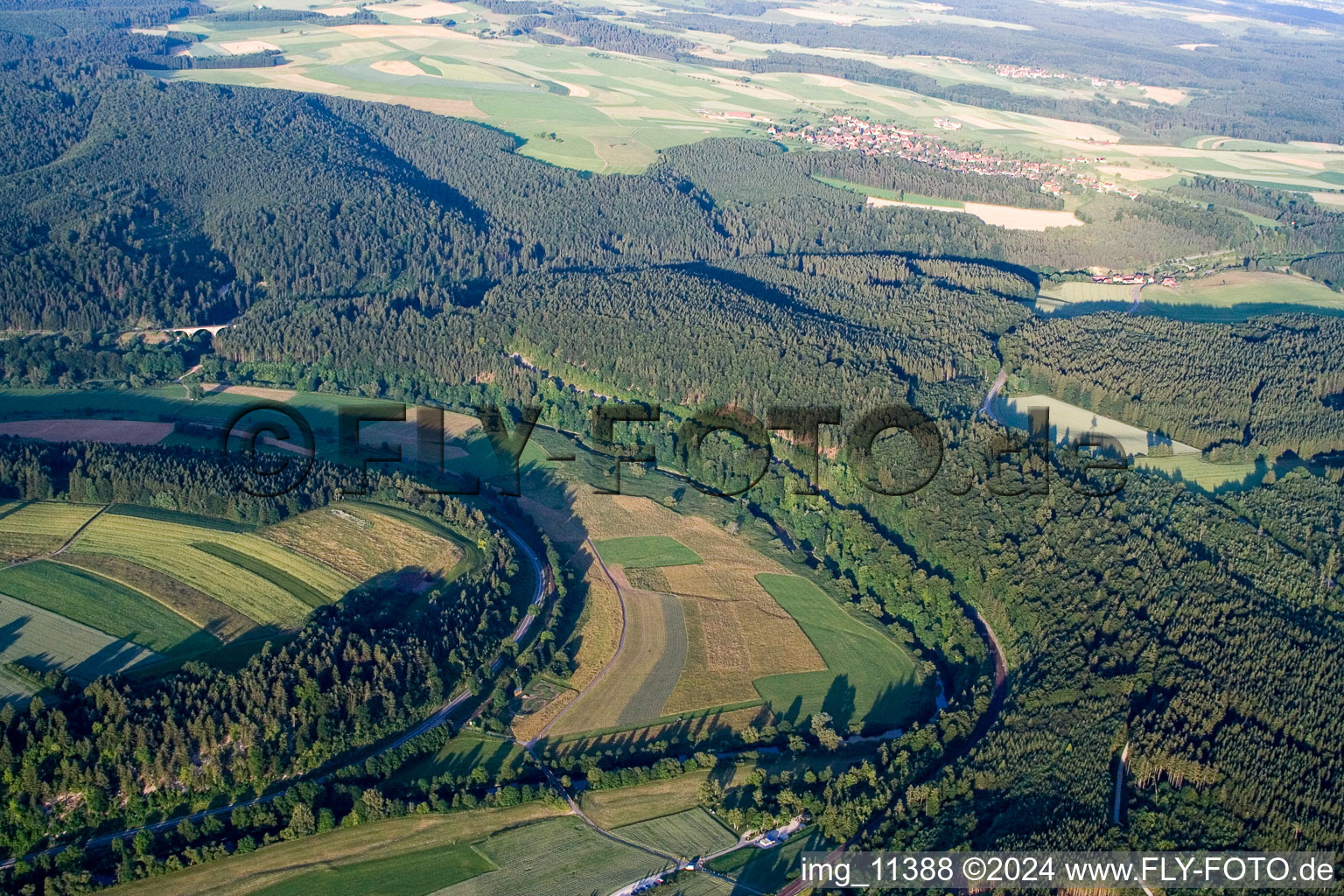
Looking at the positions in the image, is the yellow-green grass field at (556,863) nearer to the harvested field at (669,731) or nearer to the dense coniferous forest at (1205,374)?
the harvested field at (669,731)

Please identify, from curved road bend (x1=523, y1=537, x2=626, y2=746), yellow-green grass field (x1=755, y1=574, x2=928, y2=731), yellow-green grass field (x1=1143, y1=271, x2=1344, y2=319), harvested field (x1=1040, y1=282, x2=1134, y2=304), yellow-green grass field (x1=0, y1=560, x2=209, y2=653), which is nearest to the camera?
curved road bend (x1=523, y1=537, x2=626, y2=746)

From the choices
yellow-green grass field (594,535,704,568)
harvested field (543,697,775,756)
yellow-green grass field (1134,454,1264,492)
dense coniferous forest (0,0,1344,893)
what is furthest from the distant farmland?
yellow-green grass field (1134,454,1264,492)

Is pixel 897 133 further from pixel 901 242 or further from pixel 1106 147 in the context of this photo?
pixel 901 242

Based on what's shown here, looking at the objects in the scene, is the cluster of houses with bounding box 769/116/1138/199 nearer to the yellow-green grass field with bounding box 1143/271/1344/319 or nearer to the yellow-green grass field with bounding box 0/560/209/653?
the yellow-green grass field with bounding box 1143/271/1344/319

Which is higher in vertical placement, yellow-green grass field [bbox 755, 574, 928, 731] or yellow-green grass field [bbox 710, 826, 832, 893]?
yellow-green grass field [bbox 755, 574, 928, 731]

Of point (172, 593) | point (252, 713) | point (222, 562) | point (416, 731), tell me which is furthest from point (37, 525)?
point (416, 731)

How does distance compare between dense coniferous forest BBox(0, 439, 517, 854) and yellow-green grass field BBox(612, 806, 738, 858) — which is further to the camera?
yellow-green grass field BBox(612, 806, 738, 858)
